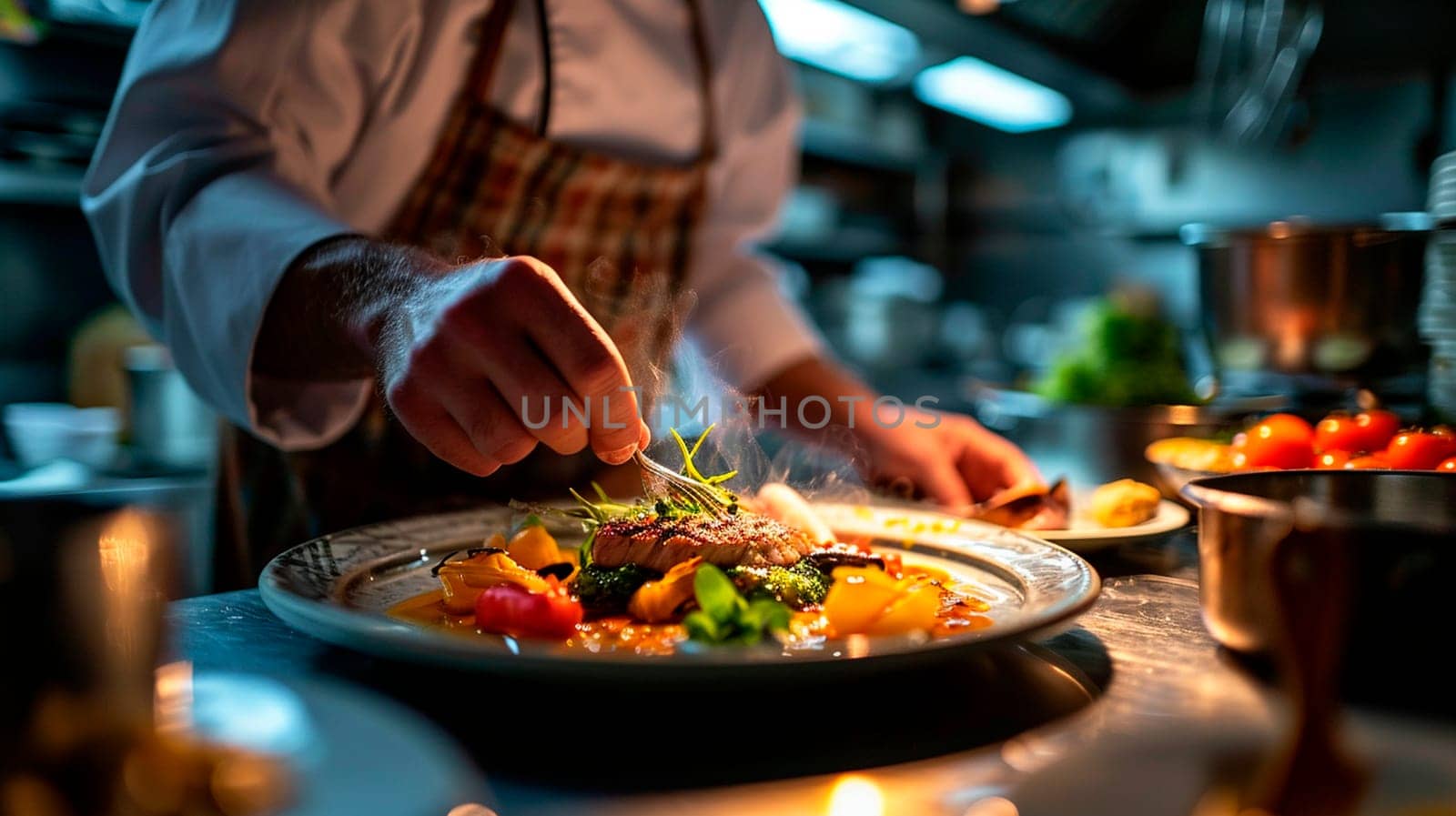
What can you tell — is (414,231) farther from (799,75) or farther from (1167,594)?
(799,75)

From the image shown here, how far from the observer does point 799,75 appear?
16.3 ft

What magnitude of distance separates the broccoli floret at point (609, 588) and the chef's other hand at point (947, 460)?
0.68 m

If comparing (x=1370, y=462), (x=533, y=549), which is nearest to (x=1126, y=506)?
(x=1370, y=462)

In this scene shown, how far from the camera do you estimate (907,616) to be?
0.82 m

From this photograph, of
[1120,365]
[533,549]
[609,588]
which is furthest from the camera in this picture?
[1120,365]

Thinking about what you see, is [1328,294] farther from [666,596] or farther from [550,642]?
[550,642]

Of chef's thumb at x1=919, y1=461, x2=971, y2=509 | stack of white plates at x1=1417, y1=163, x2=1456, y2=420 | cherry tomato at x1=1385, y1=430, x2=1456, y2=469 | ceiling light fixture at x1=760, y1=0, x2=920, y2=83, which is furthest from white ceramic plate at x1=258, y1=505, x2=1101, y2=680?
ceiling light fixture at x1=760, y1=0, x2=920, y2=83

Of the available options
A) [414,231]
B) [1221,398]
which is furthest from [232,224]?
[1221,398]

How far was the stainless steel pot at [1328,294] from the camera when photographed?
160cm

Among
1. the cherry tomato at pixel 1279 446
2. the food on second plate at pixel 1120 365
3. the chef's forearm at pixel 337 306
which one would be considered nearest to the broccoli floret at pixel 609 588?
the chef's forearm at pixel 337 306

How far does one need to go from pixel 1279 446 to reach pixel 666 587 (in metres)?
0.86

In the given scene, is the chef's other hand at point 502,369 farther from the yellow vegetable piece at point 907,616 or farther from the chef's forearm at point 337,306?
the yellow vegetable piece at point 907,616

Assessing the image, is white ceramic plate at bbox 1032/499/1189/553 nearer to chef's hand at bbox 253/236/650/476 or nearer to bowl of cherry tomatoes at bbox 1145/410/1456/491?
bowl of cherry tomatoes at bbox 1145/410/1456/491

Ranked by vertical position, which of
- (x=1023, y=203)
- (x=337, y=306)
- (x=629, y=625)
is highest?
(x=1023, y=203)
